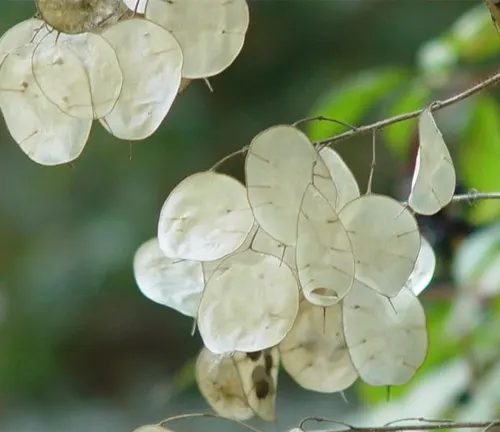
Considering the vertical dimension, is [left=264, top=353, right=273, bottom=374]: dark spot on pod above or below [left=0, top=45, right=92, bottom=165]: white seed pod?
below

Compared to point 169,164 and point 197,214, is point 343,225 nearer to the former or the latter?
point 197,214

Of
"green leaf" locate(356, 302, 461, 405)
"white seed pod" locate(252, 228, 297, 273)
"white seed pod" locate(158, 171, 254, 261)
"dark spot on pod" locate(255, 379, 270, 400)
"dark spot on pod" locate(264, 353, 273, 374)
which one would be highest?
"white seed pod" locate(158, 171, 254, 261)

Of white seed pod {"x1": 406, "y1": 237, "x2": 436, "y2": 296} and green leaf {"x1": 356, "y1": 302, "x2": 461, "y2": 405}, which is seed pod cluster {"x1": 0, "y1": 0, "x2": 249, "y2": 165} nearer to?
white seed pod {"x1": 406, "y1": 237, "x2": 436, "y2": 296}

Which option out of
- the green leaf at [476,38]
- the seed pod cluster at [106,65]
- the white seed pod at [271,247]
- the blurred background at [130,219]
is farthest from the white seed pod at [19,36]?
the blurred background at [130,219]

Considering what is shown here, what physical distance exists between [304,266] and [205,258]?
40 millimetres

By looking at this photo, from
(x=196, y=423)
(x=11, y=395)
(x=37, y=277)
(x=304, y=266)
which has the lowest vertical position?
(x=196, y=423)

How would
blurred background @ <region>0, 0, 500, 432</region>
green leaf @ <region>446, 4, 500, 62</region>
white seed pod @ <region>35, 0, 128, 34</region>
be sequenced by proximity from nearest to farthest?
white seed pod @ <region>35, 0, 128, 34</region>, green leaf @ <region>446, 4, 500, 62</region>, blurred background @ <region>0, 0, 500, 432</region>

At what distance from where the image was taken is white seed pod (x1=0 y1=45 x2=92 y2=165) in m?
0.31

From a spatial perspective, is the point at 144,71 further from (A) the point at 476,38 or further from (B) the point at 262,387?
(A) the point at 476,38

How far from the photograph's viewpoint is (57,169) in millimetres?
1598

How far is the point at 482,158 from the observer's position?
719 millimetres

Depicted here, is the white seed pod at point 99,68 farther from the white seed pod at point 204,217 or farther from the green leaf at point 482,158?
the green leaf at point 482,158

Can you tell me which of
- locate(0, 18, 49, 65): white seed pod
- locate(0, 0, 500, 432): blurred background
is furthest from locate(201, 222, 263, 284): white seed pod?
locate(0, 0, 500, 432): blurred background

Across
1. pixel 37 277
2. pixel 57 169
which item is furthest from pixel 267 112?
pixel 37 277
